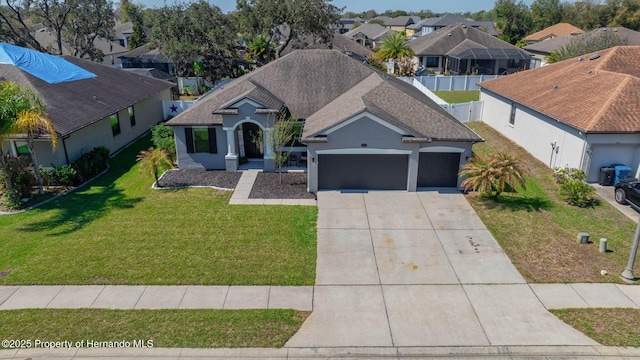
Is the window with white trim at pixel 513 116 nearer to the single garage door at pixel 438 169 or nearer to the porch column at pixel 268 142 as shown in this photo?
the single garage door at pixel 438 169

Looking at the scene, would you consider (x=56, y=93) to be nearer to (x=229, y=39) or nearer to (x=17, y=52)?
(x=17, y=52)

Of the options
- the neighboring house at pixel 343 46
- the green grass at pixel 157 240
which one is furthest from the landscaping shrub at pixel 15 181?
the neighboring house at pixel 343 46

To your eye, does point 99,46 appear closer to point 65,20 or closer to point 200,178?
point 65,20

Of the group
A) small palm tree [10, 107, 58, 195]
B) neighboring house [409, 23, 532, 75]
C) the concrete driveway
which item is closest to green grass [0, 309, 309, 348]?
the concrete driveway

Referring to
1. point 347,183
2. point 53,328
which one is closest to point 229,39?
point 347,183

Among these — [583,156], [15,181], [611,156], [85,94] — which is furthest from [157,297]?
[611,156]

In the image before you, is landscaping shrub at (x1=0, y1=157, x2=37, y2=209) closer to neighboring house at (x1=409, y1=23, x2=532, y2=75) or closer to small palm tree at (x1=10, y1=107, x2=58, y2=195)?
small palm tree at (x1=10, y1=107, x2=58, y2=195)

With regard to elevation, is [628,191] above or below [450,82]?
below
